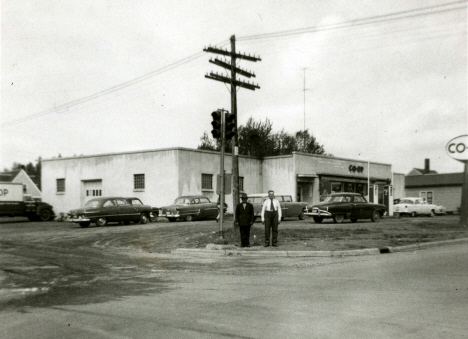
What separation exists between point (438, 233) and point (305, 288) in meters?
13.4

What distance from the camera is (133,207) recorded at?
84.7 feet

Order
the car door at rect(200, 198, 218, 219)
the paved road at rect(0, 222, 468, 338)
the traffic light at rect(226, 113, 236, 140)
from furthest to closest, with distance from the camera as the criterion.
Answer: the car door at rect(200, 198, 218, 219) < the traffic light at rect(226, 113, 236, 140) < the paved road at rect(0, 222, 468, 338)

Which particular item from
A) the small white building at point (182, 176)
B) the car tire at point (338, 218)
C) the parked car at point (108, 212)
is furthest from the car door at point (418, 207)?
the parked car at point (108, 212)

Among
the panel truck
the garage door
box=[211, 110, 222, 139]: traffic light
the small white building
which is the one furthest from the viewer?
the garage door

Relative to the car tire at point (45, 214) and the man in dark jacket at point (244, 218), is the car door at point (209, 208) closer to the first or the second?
the car tire at point (45, 214)

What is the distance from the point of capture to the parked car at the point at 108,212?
23.7 metres

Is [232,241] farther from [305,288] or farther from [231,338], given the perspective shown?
[231,338]

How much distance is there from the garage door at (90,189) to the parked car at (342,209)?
53.8 feet

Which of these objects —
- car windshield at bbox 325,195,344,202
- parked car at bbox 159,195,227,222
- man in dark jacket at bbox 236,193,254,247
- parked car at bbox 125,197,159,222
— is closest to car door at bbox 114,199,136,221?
parked car at bbox 125,197,159,222

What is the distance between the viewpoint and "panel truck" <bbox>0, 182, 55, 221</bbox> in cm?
3027

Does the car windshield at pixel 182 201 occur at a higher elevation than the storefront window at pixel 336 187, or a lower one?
lower

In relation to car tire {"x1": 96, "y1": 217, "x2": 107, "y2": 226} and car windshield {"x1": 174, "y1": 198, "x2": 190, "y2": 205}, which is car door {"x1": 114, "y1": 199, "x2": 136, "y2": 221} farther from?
car windshield {"x1": 174, "y1": 198, "x2": 190, "y2": 205}

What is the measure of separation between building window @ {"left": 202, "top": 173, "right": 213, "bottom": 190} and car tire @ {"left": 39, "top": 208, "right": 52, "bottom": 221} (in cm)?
1059

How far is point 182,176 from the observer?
3130 centimetres
